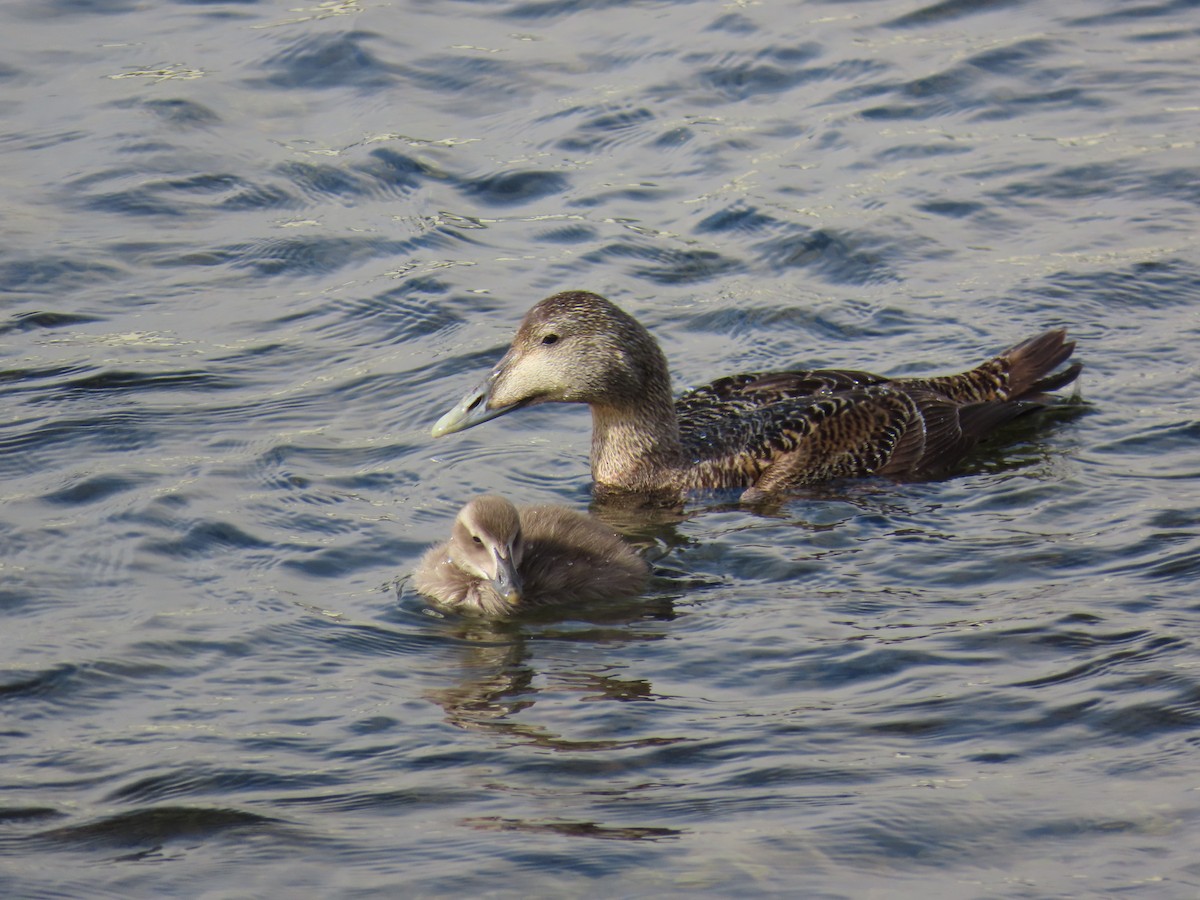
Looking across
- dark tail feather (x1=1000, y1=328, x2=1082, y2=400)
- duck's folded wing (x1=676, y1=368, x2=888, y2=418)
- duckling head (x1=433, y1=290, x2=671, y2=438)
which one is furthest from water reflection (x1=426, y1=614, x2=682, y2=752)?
dark tail feather (x1=1000, y1=328, x2=1082, y2=400)

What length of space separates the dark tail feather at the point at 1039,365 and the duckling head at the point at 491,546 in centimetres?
313

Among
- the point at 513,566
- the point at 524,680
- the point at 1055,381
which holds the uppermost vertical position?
the point at 1055,381

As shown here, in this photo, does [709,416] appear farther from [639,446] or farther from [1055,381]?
[1055,381]

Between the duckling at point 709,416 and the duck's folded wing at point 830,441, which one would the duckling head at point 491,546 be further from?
the duck's folded wing at point 830,441

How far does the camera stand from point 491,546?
6828 millimetres

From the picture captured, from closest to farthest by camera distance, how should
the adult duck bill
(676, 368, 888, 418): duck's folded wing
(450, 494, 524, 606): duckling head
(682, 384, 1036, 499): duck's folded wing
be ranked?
(450, 494, 524, 606): duckling head
the adult duck bill
(682, 384, 1036, 499): duck's folded wing
(676, 368, 888, 418): duck's folded wing

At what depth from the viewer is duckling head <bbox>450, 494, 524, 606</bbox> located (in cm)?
680

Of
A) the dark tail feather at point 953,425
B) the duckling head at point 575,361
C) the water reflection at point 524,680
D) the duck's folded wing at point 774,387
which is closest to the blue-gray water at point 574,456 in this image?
the water reflection at point 524,680

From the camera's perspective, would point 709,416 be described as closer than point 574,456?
Yes

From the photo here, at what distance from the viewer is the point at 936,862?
4.91 meters

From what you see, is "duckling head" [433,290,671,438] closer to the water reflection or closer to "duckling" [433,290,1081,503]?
"duckling" [433,290,1081,503]

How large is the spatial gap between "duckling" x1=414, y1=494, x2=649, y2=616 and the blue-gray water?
0.15 m

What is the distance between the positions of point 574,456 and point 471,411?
943 mm

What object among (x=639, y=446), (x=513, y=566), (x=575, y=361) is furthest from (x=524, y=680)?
(x=575, y=361)
